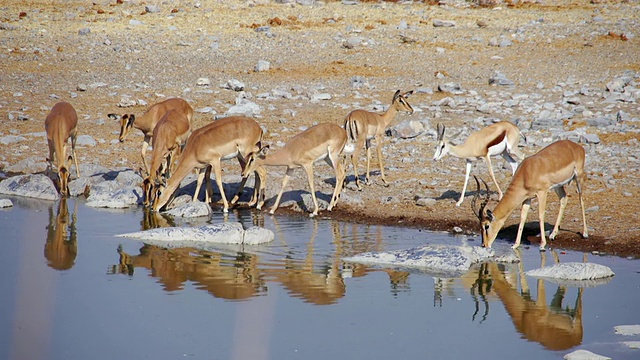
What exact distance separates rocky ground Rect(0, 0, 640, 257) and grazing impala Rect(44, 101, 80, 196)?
1159 mm

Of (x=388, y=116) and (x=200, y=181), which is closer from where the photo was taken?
(x=200, y=181)

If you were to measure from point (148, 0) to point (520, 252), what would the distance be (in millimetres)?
22511

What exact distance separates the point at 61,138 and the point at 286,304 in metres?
7.45

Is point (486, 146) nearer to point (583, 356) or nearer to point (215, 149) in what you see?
point (215, 149)

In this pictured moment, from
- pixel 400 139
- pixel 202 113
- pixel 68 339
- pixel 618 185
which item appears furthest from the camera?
pixel 202 113

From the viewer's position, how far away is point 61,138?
47.7 feet

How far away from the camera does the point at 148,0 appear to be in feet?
99.7

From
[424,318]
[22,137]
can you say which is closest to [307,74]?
[22,137]

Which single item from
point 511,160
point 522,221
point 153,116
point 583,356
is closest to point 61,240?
point 153,116

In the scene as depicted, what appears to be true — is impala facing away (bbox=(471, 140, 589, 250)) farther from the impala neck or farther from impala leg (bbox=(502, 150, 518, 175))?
the impala neck

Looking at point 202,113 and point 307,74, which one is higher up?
point 307,74

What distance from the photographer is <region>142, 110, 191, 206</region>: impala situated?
13.2 metres

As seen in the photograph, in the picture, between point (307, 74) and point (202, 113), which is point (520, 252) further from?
point (307, 74)

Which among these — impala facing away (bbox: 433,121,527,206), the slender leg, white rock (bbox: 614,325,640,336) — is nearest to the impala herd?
impala facing away (bbox: 433,121,527,206)
